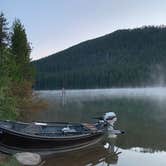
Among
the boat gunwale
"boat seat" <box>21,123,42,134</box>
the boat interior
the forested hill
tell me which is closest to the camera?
the boat gunwale

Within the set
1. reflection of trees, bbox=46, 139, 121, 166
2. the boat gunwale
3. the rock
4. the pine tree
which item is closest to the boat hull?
the boat gunwale

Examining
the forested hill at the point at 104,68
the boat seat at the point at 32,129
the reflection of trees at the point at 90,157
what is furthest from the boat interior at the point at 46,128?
the forested hill at the point at 104,68

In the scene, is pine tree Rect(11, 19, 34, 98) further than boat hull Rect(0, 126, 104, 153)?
Yes

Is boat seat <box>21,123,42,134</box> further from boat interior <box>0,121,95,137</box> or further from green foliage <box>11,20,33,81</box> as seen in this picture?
green foliage <box>11,20,33,81</box>

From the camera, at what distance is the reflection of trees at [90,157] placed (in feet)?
56.8

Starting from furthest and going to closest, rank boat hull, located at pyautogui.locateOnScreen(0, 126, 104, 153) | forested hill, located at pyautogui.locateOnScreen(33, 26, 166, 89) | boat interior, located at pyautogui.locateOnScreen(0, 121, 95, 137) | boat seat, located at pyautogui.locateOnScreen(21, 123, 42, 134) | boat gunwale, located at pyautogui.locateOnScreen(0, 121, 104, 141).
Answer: forested hill, located at pyautogui.locateOnScreen(33, 26, 166, 89), boat seat, located at pyautogui.locateOnScreen(21, 123, 42, 134), boat interior, located at pyautogui.locateOnScreen(0, 121, 95, 137), boat hull, located at pyautogui.locateOnScreen(0, 126, 104, 153), boat gunwale, located at pyautogui.locateOnScreen(0, 121, 104, 141)

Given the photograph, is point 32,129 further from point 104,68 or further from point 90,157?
point 104,68

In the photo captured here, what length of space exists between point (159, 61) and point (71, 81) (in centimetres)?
4790

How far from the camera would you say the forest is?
20958 mm

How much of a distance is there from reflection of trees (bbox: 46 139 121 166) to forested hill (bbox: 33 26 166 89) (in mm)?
108729

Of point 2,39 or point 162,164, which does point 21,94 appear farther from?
point 162,164

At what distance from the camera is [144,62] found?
16375 centimetres

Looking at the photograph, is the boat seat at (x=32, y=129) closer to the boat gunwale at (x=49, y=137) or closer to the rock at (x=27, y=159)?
the boat gunwale at (x=49, y=137)

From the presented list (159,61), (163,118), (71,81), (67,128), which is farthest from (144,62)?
(67,128)
